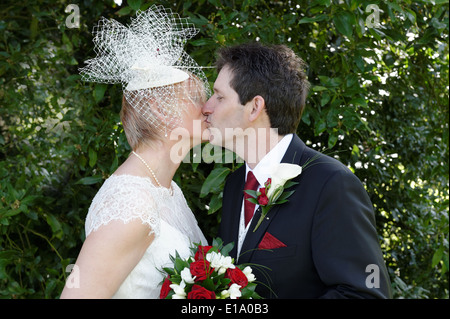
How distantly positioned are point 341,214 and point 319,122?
3.04 ft

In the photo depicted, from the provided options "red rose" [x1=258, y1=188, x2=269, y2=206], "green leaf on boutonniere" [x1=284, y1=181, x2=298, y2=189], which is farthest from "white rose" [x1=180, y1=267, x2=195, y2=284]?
"green leaf on boutonniere" [x1=284, y1=181, x2=298, y2=189]

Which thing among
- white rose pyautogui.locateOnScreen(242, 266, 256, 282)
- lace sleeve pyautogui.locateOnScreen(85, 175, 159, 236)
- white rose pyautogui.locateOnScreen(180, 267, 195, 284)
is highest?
lace sleeve pyautogui.locateOnScreen(85, 175, 159, 236)

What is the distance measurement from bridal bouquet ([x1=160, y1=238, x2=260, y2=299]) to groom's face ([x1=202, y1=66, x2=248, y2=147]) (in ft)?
1.96

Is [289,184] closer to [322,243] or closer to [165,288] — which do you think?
[322,243]

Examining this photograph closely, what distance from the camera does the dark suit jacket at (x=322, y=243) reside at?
72.9 inches

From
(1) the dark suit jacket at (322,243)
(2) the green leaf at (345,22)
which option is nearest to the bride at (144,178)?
(1) the dark suit jacket at (322,243)

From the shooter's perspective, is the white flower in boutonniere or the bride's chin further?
the bride's chin

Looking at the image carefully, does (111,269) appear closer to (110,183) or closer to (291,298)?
(110,183)

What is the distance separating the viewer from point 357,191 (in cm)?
196

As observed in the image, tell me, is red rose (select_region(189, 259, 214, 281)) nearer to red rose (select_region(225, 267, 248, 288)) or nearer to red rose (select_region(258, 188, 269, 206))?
red rose (select_region(225, 267, 248, 288))

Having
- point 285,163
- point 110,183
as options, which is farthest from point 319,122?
point 110,183

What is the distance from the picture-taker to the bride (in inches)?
76.8

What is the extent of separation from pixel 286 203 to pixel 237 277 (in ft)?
1.20

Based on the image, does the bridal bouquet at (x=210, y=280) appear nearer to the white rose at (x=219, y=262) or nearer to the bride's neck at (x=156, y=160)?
the white rose at (x=219, y=262)
